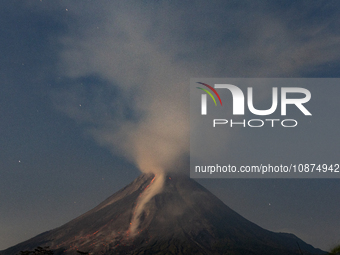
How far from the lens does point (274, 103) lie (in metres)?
62.0

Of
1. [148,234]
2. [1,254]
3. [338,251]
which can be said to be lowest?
[1,254]

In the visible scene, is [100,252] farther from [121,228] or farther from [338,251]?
[338,251]

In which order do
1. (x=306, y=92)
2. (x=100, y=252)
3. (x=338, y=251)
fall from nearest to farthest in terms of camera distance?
(x=338, y=251) → (x=306, y=92) → (x=100, y=252)

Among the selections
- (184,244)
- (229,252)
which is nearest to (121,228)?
(184,244)

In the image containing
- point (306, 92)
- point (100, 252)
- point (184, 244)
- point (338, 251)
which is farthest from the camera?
point (184, 244)

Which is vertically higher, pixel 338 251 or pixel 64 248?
pixel 338 251

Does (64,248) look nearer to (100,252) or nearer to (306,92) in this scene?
(100,252)

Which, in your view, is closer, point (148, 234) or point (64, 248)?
point (64, 248)

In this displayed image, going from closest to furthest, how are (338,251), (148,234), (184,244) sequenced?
(338,251) → (184,244) → (148,234)

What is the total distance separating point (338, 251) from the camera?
2333 centimetres

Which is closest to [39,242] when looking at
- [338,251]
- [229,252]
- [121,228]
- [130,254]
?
[121,228]

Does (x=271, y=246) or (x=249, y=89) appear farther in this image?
(x=271, y=246)

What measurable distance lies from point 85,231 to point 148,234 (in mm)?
42148

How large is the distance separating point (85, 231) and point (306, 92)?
179046mm
